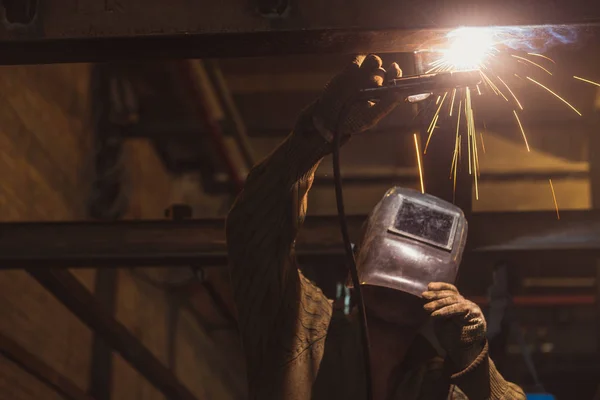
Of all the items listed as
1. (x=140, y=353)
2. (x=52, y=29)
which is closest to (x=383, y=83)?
(x=52, y=29)

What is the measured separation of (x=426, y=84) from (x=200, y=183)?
5.26 m

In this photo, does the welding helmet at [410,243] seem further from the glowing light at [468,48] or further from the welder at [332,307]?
the glowing light at [468,48]

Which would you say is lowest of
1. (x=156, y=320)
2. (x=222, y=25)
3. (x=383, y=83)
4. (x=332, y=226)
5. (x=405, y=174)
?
(x=383, y=83)

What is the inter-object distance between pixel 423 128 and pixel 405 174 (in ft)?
11.6

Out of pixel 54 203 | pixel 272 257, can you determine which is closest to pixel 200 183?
pixel 54 203

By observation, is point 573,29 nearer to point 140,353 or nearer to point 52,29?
point 52,29

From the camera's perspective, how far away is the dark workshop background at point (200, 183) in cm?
467

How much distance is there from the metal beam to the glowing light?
224 centimetres

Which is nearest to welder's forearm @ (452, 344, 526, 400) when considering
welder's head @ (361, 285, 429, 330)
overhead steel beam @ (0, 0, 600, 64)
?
welder's head @ (361, 285, 429, 330)

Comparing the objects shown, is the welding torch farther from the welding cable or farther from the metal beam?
the metal beam

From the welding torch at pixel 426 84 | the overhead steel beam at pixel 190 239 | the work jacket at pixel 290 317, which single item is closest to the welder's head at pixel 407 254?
the work jacket at pixel 290 317

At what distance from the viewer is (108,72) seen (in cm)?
596

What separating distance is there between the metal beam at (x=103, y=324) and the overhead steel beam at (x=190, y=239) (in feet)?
0.79

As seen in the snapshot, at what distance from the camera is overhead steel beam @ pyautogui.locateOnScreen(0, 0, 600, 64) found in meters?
2.19
